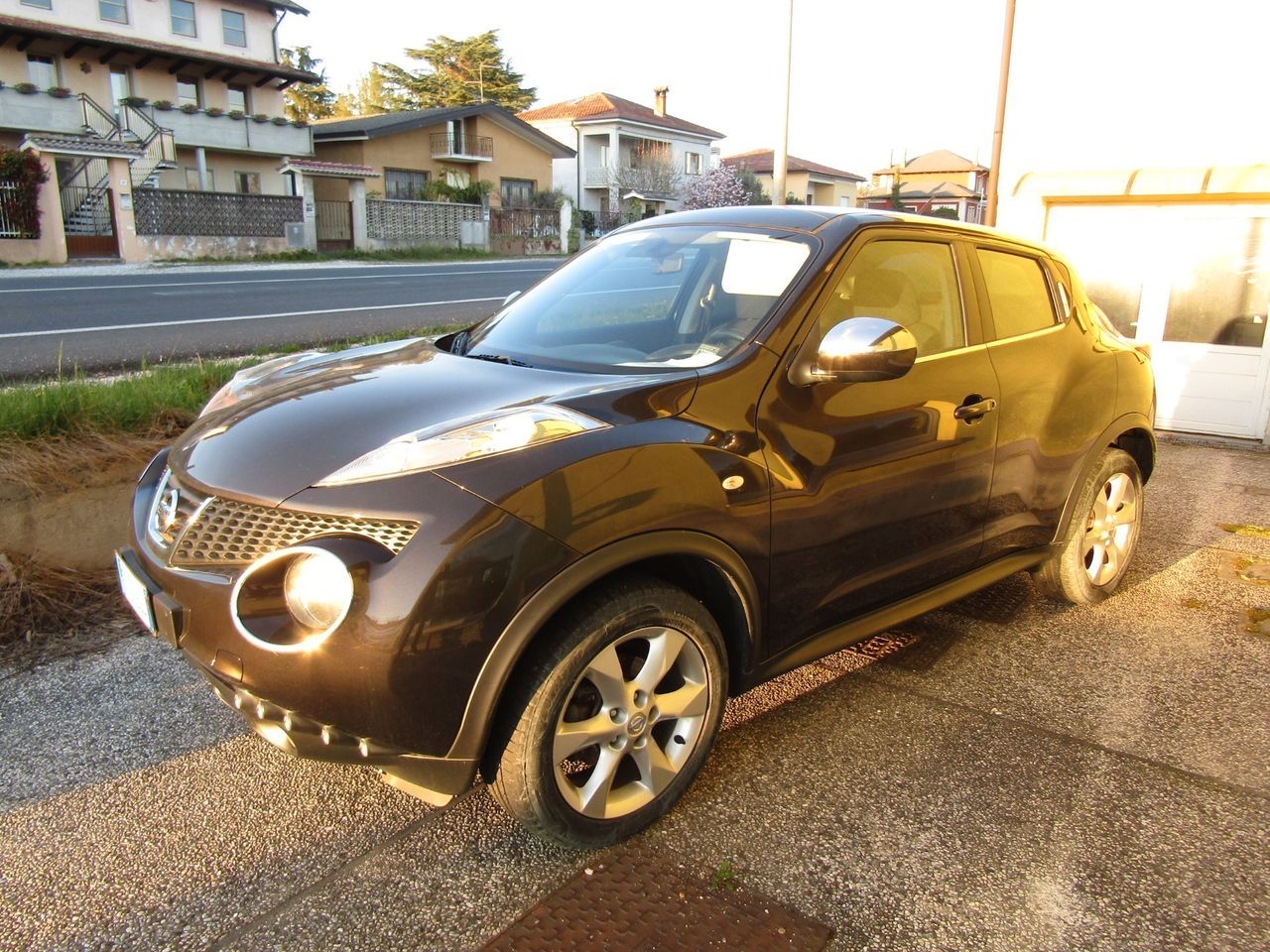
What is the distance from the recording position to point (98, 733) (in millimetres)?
3197

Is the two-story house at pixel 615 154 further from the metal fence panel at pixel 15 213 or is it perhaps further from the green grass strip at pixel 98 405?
the green grass strip at pixel 98 405

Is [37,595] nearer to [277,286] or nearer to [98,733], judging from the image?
[98,733]

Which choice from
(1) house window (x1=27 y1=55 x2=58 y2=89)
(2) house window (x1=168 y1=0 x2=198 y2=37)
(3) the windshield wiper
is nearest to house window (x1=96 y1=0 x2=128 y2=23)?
(2) house window (x1=168 y1=0 x2=198 y2=37)

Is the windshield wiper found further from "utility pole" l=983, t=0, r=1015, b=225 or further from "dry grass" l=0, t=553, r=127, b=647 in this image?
"utility pole" l=983, t=0, r=1015, b=225

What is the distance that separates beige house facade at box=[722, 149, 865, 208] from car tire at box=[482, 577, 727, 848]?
2523 inches

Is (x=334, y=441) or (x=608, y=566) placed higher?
(x=334, y=441)

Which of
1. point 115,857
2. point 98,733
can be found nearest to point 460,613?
point 115,857

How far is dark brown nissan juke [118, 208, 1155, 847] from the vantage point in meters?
2.24

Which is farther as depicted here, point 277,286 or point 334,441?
point 277,286

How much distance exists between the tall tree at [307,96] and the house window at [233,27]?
25.2 metres

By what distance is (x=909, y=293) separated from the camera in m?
3.48

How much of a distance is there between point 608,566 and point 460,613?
398mm

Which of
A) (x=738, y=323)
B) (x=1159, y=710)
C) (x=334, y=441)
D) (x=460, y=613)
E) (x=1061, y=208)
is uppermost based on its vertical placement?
(x=1061, y=208)

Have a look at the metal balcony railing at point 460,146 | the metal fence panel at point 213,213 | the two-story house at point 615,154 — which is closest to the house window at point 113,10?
the metal fence panel at point 213,213
